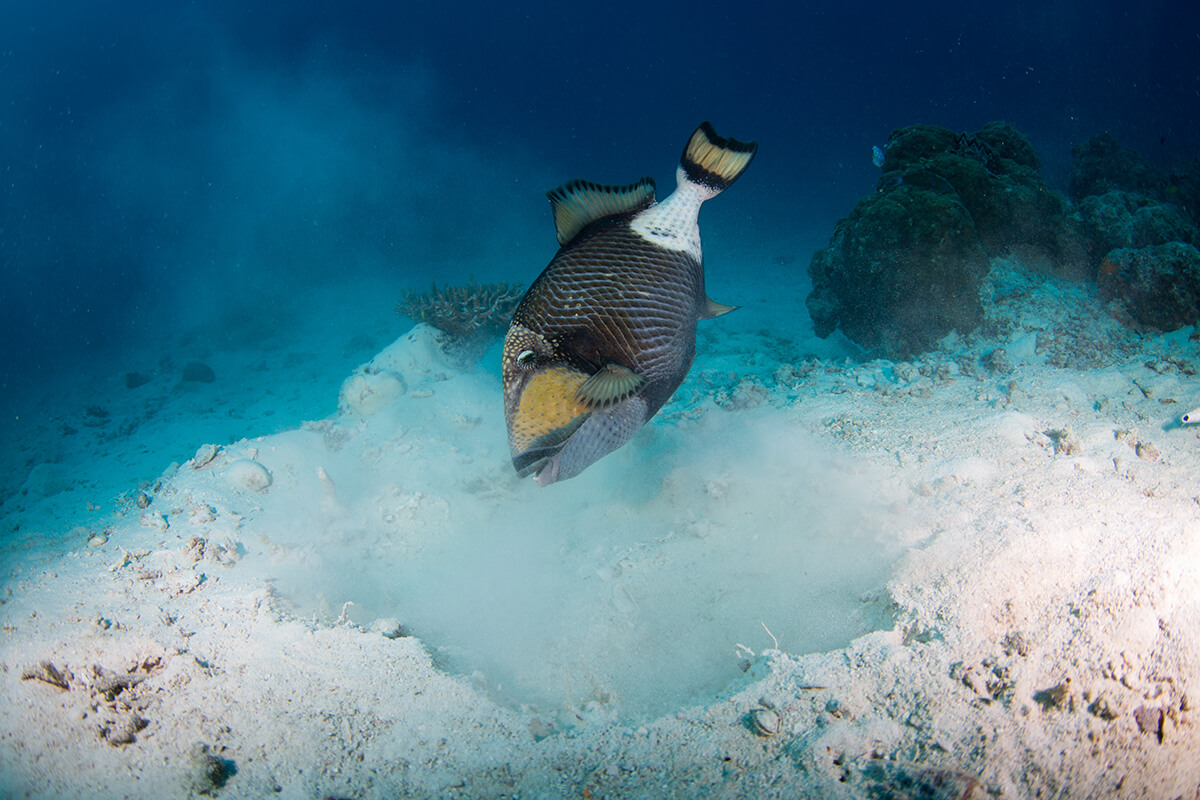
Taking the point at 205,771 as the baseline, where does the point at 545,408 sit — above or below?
above

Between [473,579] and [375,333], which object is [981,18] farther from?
[473,579]

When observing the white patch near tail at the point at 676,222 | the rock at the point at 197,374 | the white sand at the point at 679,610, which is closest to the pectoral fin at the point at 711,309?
the white patch near tail at the point at 676,222

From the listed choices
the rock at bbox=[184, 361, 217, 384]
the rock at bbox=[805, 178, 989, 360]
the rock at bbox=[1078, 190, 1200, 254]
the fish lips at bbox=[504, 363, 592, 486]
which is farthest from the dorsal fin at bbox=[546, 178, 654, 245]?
the rock at bbox=[184, 361, 217, 384]

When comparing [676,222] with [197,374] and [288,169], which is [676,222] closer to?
[197,374]

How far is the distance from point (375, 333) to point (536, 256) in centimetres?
882

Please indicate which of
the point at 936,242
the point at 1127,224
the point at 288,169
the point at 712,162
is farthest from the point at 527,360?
the point at 288,169

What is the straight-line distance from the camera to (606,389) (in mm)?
1363

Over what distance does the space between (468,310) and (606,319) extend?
435 cm

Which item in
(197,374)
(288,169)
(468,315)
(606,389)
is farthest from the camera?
(288,169)

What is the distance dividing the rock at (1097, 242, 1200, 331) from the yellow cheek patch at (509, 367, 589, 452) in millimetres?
5961

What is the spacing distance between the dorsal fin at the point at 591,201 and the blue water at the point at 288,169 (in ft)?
23.1

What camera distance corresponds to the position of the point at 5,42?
30.6 m

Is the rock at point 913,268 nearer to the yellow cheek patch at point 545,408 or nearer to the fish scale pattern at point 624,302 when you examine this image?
the fish scale pattern at point 624,302

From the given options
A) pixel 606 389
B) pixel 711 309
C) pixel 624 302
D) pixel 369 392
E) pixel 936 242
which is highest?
pixel 369 392
